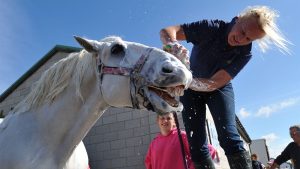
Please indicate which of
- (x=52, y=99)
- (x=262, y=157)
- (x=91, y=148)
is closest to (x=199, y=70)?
(x=52, y=99)

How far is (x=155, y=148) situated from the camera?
185 inches

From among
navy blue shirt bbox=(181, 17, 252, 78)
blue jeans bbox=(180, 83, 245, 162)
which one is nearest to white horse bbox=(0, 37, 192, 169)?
blue jeans bbox=(180, 83, 245, 162)

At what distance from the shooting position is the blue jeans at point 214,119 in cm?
290

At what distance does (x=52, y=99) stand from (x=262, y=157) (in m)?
29.3

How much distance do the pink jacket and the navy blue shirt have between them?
1372mm

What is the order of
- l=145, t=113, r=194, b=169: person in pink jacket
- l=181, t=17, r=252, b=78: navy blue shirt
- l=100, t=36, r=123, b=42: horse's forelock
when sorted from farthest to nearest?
l=145, t=113, r=194, b=169: person in pink jacket
l=181, t=17, r=252, b=78: navy blue shirt
l=100, t=36, r=123, b=42: horse's forelock

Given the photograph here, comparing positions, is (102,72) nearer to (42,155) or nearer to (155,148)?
(42,155)

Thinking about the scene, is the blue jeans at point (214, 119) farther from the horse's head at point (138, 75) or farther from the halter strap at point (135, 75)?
the halter strap at point (135, 75)

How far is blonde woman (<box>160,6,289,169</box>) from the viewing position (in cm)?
295

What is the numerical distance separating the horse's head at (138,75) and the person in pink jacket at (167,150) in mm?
1677

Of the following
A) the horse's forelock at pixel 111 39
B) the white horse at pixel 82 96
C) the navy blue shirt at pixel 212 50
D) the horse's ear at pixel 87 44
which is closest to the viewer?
the white horse at pixel 82 96

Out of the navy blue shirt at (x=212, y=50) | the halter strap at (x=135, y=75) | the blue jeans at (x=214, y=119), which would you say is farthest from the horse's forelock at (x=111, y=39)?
the blue jeans at (x=214, y=119)

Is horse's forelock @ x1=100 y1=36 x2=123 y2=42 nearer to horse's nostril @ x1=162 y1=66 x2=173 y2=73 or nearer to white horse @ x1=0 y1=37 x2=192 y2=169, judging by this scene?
white horse @ x1=0 y1=37 x2=192 y2=169

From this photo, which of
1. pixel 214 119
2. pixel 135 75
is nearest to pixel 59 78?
pixel 135 75
